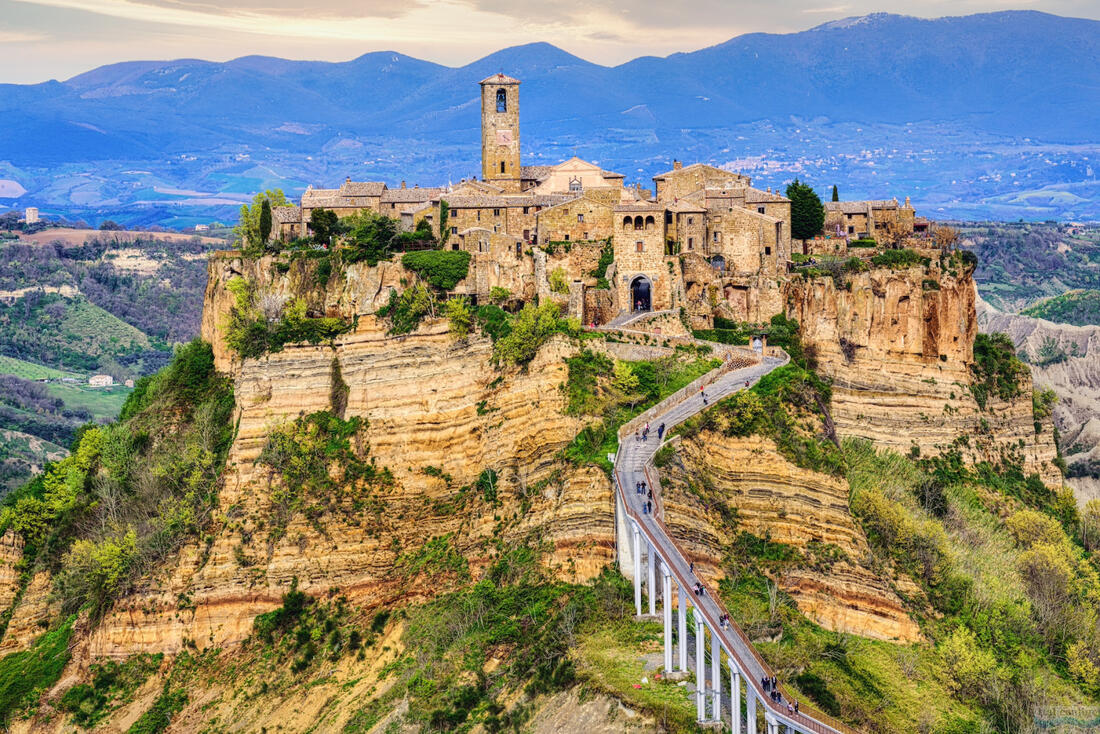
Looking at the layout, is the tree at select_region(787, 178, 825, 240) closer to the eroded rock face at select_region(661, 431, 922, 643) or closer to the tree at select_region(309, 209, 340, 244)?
the eroded rock face at select_region(661, 431, 922, 643)

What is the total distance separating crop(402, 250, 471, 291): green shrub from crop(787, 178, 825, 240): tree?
15888 millimetres

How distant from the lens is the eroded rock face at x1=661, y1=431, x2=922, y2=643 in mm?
44250

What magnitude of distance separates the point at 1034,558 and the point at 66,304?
134 metres

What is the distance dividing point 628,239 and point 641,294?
2.45 meters

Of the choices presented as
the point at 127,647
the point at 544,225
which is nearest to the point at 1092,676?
the point at 544,225

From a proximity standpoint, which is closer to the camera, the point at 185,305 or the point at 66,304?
the point at 66,304

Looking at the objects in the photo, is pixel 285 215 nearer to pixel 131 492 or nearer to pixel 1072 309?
pixel 131 492

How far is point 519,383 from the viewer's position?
51875 millimetres

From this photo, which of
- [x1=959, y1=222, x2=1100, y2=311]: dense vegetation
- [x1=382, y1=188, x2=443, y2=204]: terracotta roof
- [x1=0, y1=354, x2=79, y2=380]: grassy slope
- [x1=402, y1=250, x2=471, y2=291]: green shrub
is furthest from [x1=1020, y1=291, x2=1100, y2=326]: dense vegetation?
[x1=0, y1=354, x2=79, y2=380]: grassy slope

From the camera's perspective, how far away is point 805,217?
62.6 meters

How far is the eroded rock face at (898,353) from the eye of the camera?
59.9 metres

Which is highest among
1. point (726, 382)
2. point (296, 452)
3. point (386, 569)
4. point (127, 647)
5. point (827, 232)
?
point (827, 232)

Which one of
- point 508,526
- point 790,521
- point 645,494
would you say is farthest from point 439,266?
point 790,521

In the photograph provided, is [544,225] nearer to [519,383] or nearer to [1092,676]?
[519,383]
